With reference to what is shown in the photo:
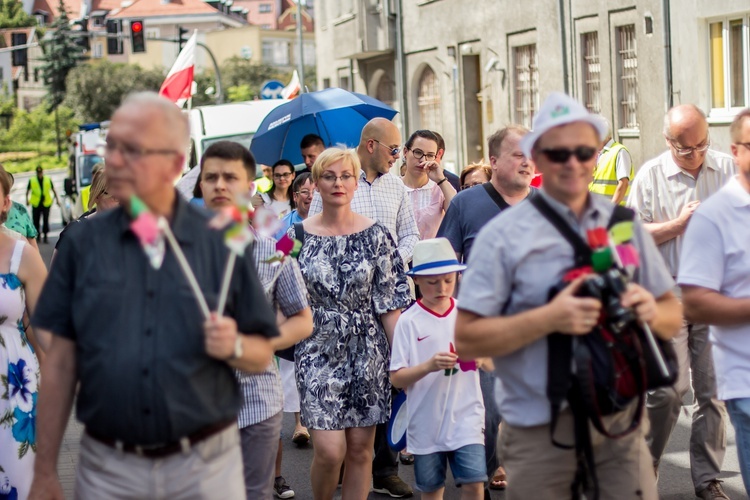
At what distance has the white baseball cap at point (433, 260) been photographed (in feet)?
21.1

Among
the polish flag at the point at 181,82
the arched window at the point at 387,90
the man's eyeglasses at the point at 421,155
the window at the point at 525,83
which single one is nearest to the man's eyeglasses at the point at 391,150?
the man's eyeglasses at the point at 421,155

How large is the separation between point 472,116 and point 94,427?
28.1 metres

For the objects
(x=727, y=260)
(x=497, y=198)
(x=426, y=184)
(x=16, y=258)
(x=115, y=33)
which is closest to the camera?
(x=727, y=260)

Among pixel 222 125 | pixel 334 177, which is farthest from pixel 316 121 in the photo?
pixel 222 125

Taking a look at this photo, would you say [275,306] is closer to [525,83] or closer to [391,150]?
[391,150]

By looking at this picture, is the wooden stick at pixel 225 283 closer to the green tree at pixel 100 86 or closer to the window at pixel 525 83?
the window at pixel 525 83

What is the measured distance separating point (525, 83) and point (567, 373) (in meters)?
24.9

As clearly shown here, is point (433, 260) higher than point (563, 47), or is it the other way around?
point (563, 47)

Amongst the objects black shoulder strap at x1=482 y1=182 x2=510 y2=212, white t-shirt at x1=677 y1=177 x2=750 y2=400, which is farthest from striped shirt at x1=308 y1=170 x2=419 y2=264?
white t-shirt at x1=677 y1=177 x2=750 y2=400

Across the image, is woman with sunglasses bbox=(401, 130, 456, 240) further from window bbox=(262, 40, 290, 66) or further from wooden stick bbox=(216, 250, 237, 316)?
window bbox=(262, 40, 290, 66)

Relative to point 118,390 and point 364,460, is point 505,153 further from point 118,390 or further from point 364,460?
point 118,390

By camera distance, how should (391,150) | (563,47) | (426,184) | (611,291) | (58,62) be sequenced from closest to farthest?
(611,291) < (391,150) < (426,184) < (563,47) < (58,62)

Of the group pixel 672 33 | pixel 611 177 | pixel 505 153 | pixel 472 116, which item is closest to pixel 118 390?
pixel 505 153

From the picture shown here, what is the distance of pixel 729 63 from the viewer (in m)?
20.1
